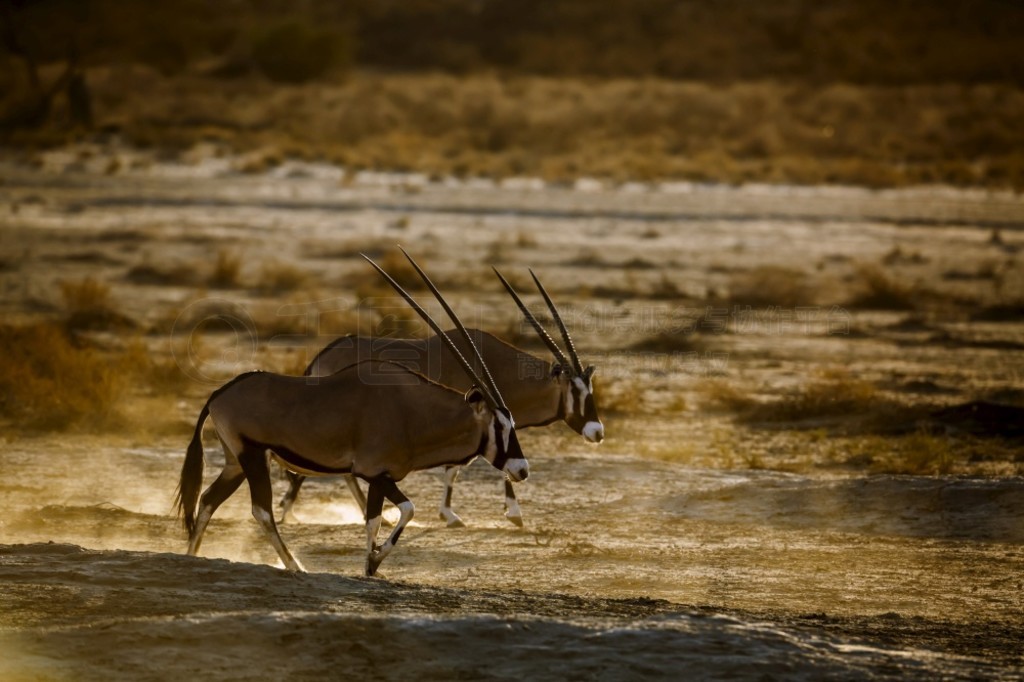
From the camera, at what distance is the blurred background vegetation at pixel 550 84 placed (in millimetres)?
43781

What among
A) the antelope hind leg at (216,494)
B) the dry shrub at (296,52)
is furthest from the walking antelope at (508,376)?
the dry shrub at (296,52)

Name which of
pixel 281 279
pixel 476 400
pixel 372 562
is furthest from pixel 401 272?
pixel 372 562

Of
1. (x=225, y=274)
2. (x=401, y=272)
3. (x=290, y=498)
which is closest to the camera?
(x=290, y=498)

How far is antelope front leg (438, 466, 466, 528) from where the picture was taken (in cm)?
1057

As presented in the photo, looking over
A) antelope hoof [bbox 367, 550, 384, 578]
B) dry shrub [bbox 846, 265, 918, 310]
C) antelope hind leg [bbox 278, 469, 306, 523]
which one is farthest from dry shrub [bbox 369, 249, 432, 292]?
antelope hoof [bbox 367, 550, 384, 578]

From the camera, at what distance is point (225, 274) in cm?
2422

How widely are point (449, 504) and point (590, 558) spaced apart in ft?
4.81

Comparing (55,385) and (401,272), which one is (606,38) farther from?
(55,385)

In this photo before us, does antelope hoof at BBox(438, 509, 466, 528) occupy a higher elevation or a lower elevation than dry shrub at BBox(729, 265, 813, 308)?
lower

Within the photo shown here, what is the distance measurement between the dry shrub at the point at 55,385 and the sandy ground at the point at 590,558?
57 cm

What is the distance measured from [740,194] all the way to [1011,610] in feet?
92.1

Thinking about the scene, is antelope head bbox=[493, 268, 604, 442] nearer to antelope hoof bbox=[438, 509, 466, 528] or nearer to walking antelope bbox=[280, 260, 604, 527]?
walking antelope bbox=[280, 260, 604, 527]

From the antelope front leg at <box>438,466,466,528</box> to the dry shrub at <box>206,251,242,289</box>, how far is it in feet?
45.0

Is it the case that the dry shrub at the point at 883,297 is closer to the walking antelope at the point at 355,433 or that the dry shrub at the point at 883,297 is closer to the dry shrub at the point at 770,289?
the dry shrub at the point at 770,289
